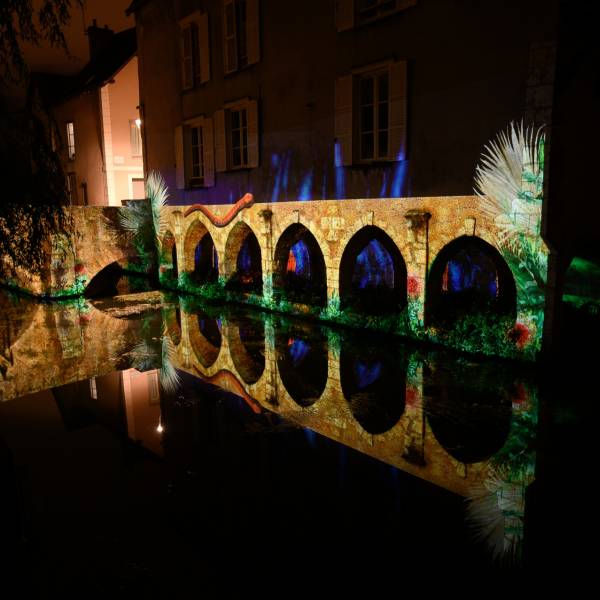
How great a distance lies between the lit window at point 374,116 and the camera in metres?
10.1

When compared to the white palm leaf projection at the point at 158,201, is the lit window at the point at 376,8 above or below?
above

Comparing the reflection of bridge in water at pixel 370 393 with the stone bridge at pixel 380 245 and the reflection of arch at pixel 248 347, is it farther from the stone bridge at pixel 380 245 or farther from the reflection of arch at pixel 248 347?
the stone bridge at pixel 380 245

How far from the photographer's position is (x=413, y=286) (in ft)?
31.1

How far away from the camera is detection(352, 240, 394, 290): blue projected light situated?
12367 millimetres

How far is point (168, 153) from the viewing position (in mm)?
16594

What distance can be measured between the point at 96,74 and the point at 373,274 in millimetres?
17143

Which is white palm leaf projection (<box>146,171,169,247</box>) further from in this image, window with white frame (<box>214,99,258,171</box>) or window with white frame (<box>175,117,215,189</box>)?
window with white frame (<box>214,99,258,171</box>)

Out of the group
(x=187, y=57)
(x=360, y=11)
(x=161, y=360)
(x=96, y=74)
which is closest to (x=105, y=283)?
(x=187, y=57)

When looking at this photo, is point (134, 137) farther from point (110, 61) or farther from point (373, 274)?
point (373, 274)

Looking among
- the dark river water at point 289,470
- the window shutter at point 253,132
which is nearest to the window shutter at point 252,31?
the window shutter at point 253,132

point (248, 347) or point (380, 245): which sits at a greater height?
point (380, 245)

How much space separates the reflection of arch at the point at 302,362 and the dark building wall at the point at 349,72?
3.01 meters

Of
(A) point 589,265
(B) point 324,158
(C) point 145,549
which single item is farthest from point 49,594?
(B) point 324,158

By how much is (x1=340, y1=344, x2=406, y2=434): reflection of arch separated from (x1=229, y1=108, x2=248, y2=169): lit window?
651cm
